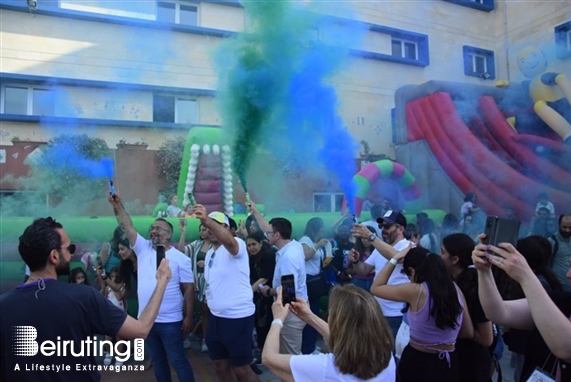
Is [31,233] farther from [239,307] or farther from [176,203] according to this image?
[176,203]

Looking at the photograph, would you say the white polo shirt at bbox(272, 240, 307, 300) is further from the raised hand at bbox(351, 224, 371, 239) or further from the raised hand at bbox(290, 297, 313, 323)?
the raised hand at bbox(290, 297, 313, 323)

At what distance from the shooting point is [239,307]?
3.31 m

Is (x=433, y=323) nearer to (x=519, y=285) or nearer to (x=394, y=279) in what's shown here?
(x=519, y=285)

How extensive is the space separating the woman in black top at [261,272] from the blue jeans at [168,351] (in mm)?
1165

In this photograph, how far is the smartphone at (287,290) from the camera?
2041 mm

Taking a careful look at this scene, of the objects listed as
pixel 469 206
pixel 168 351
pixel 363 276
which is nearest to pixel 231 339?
pixel 168 351

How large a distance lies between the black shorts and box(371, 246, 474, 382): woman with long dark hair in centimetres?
125

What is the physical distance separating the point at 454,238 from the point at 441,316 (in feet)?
2.07

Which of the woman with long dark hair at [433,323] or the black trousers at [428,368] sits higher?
the woman with long dark hair at [433,323]

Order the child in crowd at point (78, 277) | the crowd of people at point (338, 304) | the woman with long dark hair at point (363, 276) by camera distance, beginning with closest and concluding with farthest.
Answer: the crowd of people at point (338, 304) < the woman with long dark hair at point (363, 276) < the child in crowd at point (78, 277)

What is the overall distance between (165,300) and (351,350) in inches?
86.7

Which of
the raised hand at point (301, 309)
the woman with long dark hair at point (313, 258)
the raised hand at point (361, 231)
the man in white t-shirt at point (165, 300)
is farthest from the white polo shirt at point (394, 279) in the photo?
the man in white t-shirt at point (165, 300)

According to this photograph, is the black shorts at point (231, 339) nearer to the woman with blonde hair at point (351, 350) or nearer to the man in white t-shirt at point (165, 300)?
the man in white t-shirt at point (165, 300)

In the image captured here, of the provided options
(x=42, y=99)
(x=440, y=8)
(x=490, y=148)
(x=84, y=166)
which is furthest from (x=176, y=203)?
(x=440, y=8)
